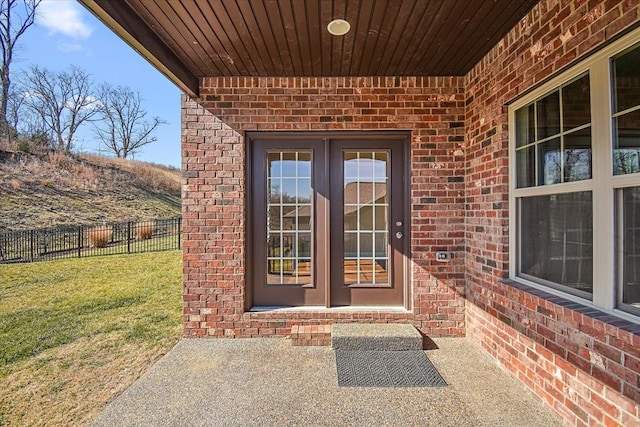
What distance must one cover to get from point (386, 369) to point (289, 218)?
5.98ft

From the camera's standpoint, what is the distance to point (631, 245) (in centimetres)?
173

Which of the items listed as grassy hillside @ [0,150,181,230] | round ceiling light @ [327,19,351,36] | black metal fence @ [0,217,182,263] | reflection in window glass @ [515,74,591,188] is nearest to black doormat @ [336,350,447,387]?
reflection in window glass @ [515,74,591,188]

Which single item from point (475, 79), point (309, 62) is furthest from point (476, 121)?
point (309, 62)

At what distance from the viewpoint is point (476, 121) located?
319 centimetres

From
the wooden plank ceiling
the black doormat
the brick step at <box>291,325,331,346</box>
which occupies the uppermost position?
the wooden plank ceiling

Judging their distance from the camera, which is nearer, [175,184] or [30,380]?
[30,380]

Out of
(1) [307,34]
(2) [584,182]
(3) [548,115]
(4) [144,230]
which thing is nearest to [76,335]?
(1) [307,34]

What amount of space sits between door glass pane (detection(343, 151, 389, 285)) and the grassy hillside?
9752 millimetres

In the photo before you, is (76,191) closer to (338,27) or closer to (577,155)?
(338,27)

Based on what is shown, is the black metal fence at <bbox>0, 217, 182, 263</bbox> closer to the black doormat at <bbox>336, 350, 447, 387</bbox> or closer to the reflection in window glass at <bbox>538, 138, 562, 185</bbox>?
the black doormat at <bbox>336, 350, 447, 387</bbox>

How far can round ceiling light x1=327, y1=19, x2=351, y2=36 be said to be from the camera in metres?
2.37

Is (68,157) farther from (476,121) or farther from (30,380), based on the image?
(476,121)

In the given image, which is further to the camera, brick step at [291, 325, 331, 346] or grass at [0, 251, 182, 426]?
brick step at [291, 325, 331, 346]

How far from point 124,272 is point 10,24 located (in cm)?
1345
